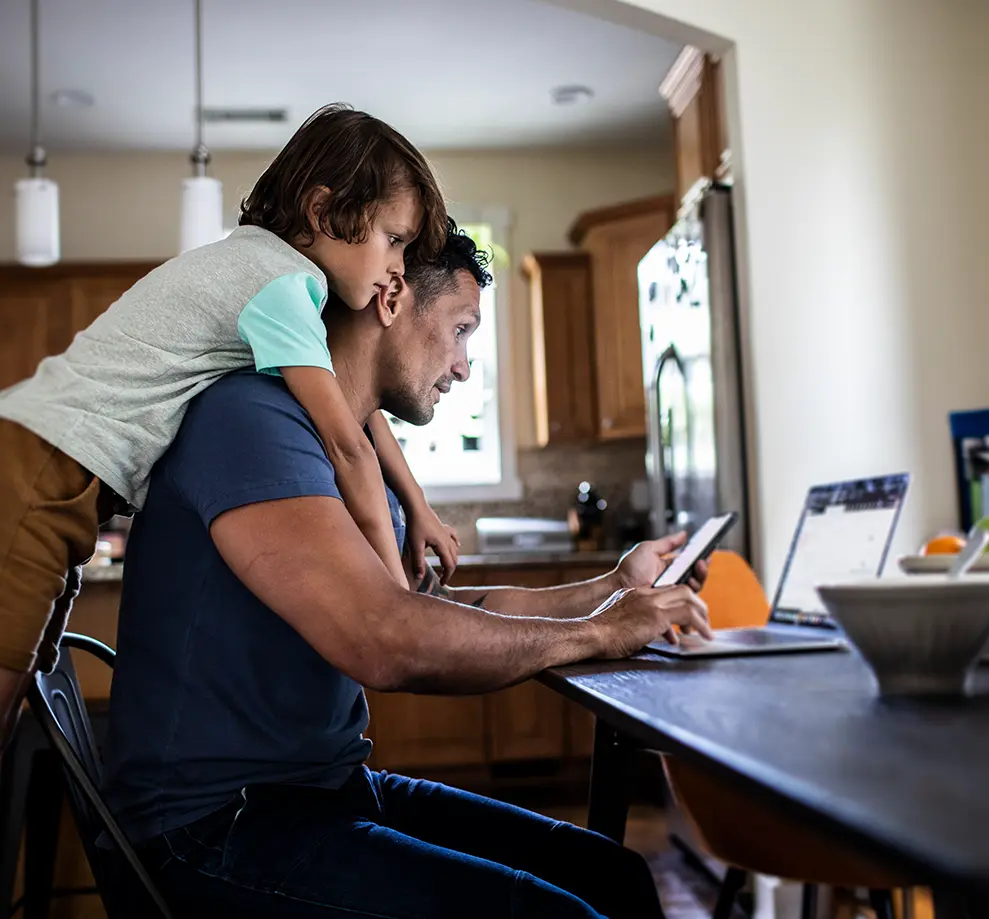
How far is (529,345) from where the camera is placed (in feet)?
19.5

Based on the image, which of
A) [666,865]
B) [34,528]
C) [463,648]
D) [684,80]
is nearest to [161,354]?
[34,528]

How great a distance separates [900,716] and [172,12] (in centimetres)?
417

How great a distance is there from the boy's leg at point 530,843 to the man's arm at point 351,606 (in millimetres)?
270

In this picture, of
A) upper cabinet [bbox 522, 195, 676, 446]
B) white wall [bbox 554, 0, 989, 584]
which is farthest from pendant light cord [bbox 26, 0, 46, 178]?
upper cabinet [bbox 522, 195, 676, 446]

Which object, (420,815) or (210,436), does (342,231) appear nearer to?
(210,436)

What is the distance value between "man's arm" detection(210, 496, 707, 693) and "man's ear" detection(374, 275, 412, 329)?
47cm

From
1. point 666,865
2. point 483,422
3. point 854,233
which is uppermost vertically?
point 854,233

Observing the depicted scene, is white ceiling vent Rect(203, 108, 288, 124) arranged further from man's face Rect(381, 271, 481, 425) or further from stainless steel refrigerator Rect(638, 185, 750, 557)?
man's face Rect(381, 271, 481, 425)

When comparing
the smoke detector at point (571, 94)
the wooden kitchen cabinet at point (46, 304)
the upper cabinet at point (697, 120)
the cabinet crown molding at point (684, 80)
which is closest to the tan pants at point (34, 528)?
the upper cabinet at point (697, 120)

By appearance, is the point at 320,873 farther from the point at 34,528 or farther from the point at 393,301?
the point at 393,301

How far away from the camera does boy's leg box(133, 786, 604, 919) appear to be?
0.96 m

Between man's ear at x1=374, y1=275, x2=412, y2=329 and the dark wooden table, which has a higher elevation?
man's ear at x1=374, y1=275, x2=412, y2=329

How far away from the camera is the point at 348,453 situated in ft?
4.05

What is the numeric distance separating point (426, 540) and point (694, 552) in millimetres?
382
